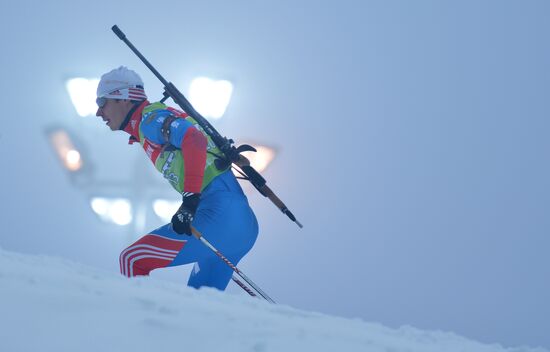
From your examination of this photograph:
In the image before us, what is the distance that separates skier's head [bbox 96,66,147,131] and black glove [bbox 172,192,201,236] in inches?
18.3

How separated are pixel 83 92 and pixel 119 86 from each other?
5.95ft

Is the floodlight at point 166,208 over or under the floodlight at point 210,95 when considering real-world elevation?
under

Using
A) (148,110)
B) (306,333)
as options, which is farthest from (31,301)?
(148,110)

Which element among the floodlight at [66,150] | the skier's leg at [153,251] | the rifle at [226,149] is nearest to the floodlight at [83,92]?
the floodlight at [66,150]

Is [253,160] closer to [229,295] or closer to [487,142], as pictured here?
[487,142]

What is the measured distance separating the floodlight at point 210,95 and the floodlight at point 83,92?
0.59m

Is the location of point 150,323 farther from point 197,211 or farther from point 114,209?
point 114,209

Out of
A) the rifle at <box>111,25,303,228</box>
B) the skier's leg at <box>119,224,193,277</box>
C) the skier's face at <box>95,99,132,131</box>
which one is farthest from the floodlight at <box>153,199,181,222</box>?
the skier's leg at <box>119,224,193,277</box>

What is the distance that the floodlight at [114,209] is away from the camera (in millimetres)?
4441

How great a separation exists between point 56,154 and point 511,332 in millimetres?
3950

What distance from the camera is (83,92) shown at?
4.15 m

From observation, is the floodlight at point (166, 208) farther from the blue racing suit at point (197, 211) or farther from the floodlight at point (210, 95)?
the blue racing suit at point (197, 211)

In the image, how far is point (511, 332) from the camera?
5.50 m

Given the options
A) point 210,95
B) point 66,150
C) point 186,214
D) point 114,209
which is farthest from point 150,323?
point 66,150
